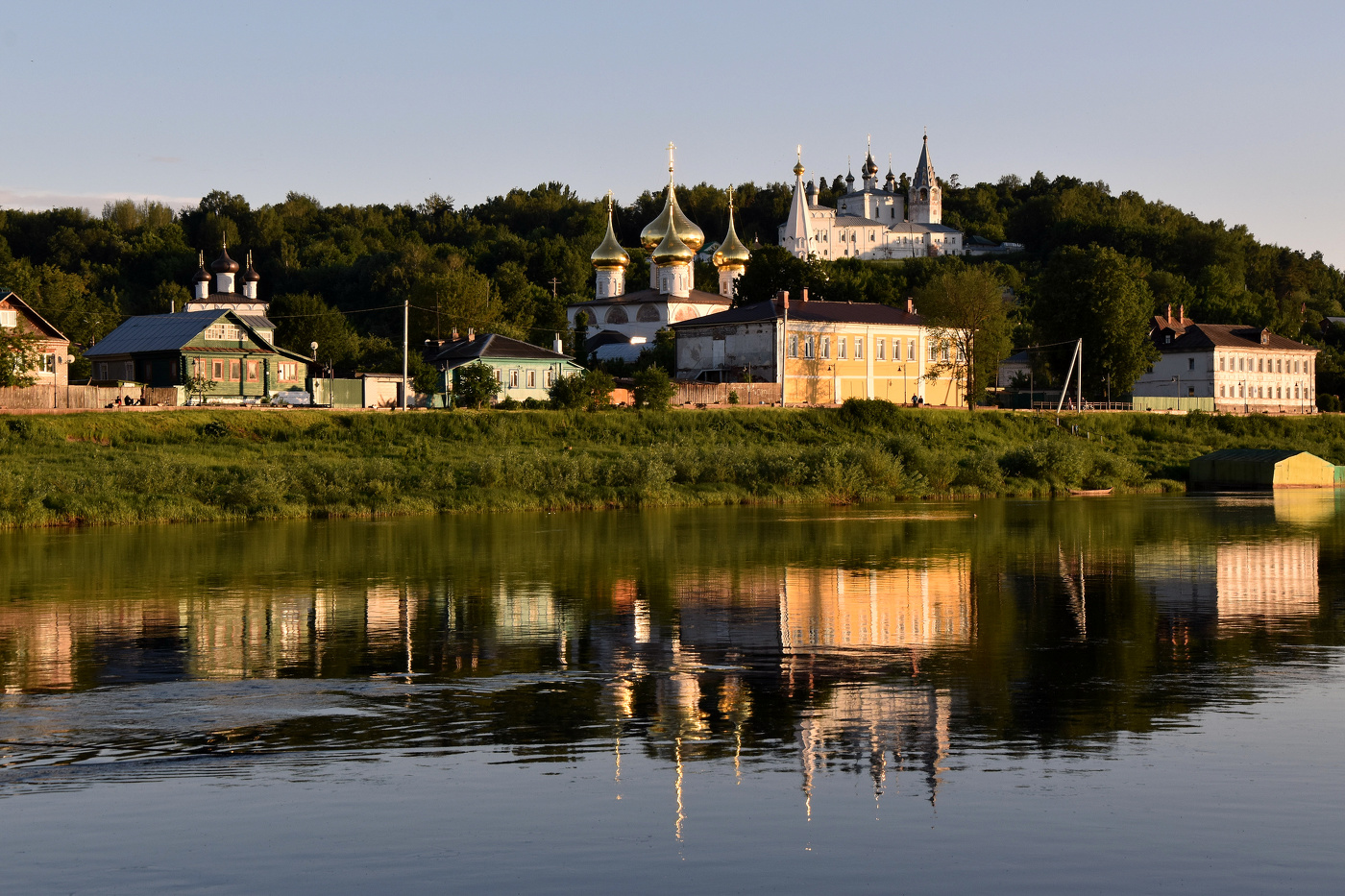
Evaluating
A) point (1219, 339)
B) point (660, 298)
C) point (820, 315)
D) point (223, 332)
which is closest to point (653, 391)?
point (820, 315)

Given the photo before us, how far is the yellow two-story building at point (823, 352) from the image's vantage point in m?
83.1

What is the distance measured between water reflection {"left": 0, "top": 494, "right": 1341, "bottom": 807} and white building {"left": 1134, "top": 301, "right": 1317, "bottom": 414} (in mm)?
68885

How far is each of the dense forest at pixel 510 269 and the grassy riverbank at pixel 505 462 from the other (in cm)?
2331

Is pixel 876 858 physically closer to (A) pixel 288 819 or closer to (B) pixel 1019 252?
(A) pixel 288 819

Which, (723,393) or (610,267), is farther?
(610,267)

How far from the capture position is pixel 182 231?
14725 centimetres

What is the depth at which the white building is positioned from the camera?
341ft

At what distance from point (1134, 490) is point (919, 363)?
79.8 ft

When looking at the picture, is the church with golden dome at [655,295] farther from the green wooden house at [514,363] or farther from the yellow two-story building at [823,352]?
the green wooden house at [514,363]

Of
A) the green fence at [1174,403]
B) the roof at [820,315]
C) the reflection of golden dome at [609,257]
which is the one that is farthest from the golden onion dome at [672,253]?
the green fence at [1174,403]

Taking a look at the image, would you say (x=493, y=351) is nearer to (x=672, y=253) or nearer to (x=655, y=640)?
(x=672, y=253)

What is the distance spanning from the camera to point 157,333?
244 ft

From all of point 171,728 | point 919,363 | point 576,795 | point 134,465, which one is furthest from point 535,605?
point 919,363

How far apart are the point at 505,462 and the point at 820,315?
1380 inches
